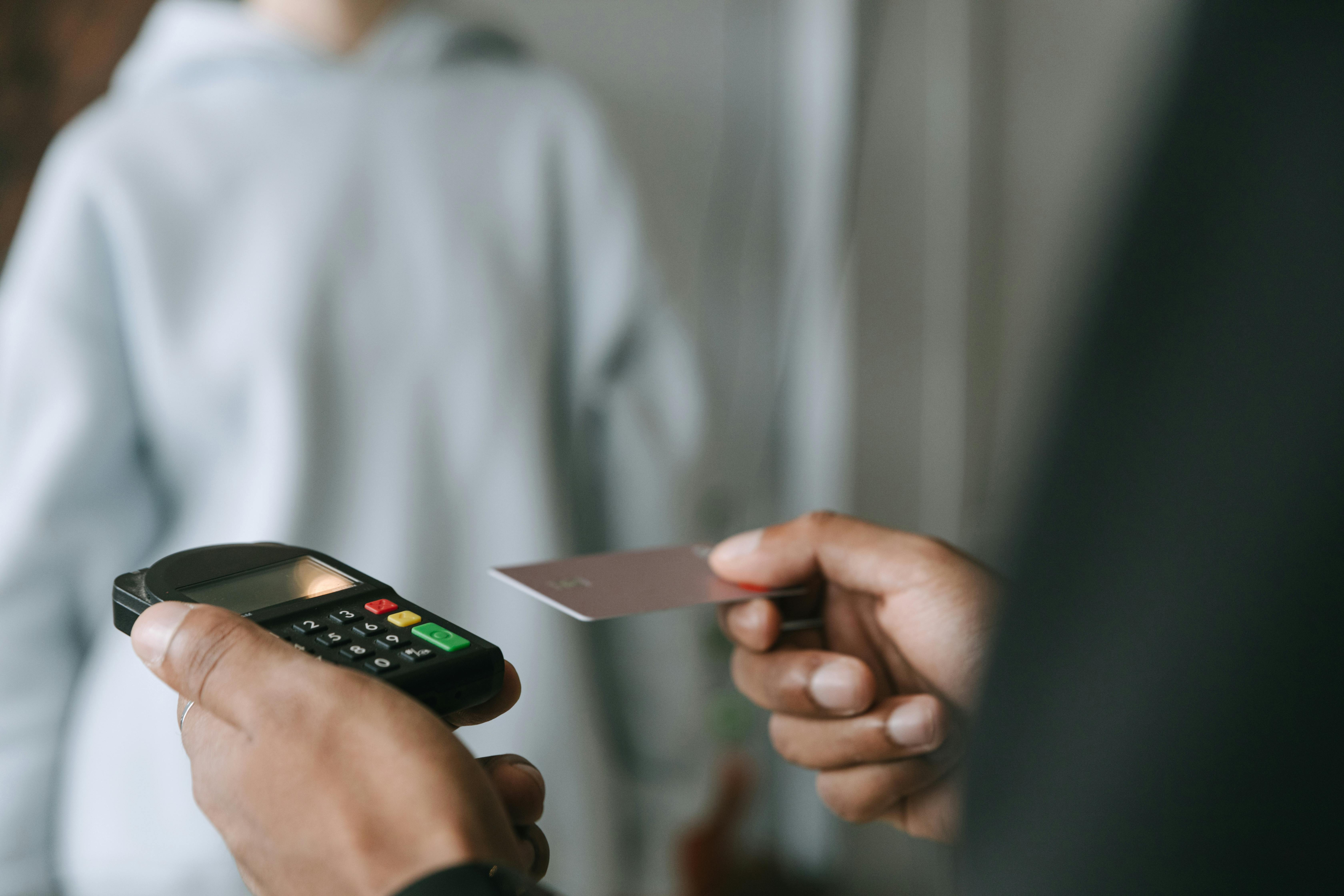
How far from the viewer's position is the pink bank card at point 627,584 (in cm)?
36

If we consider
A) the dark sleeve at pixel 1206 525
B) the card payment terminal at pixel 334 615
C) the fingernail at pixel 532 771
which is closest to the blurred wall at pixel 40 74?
the card payment terminal at pixel 334 615

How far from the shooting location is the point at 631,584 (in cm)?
38

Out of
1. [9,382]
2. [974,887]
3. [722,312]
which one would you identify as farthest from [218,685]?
[722,312]

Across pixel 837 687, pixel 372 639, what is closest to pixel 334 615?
pixel 372 639

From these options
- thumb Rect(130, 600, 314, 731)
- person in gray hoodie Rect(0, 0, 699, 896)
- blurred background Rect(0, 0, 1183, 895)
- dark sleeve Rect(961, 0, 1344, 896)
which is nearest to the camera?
dark sleeve Rect(961, 0, 1344, 896)

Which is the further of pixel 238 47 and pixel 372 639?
pixel 238 47

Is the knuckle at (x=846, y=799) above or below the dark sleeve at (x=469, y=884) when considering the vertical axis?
below

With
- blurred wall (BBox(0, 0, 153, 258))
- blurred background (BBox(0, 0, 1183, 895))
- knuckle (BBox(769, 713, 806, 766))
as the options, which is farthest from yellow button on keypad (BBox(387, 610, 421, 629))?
blurred background (BBox(0, 0, 1183, 895))

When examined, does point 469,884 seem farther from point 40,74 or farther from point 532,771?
point 40,74

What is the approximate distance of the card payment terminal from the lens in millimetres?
282

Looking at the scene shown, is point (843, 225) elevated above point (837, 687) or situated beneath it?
elevated above

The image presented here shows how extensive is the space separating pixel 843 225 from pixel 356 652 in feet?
3.51

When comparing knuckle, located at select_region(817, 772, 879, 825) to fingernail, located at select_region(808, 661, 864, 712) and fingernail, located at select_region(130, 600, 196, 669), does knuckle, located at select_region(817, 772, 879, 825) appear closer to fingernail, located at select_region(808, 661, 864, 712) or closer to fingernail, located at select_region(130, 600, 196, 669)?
fingernail, located at select_region(808, 661, 864, 712)

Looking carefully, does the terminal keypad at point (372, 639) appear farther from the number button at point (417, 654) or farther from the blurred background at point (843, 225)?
the blurred background at point (843, 225)
